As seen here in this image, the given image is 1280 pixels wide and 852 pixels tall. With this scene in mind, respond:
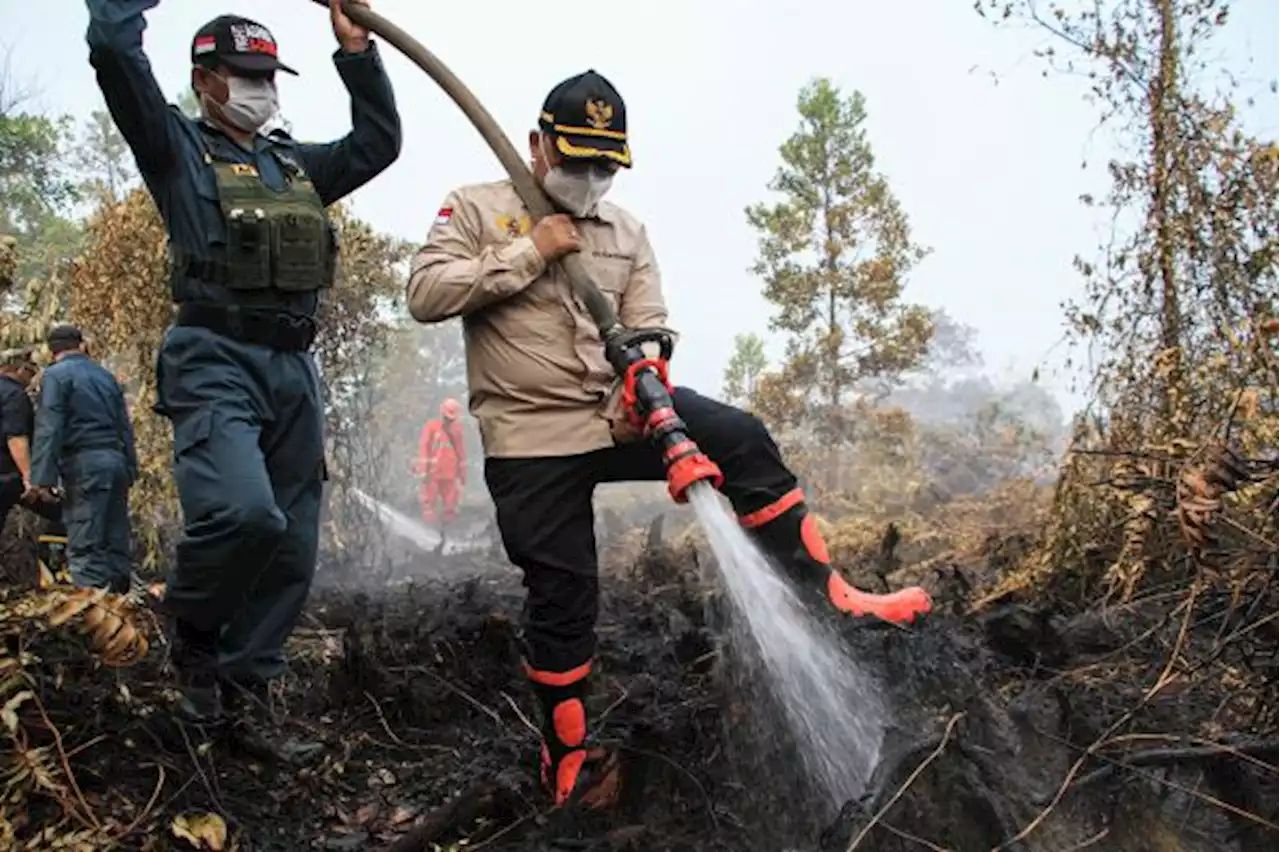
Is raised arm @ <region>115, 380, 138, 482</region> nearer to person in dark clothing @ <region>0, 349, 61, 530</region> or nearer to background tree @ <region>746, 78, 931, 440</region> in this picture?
person in dark clothing @ <region>0, 349, 61, 530</region>

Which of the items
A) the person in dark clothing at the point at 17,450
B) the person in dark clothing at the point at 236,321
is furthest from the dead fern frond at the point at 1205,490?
the person in dark clothing at the point at 17,450

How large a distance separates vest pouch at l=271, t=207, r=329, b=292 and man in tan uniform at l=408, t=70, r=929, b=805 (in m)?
0.46

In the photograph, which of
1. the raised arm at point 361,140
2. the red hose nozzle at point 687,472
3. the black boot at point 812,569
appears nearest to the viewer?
the red hose nozzle at point 687,472

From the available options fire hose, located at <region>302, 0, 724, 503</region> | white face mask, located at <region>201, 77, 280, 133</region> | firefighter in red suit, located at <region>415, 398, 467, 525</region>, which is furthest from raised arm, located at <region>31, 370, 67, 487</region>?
firefighter in red suit, located at <region>415, 398, 467, 525</region>

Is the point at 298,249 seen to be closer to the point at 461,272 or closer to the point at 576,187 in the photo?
the point at 461,272

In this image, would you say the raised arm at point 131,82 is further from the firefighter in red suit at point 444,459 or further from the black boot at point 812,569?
the firefighter in red suit at point 444,459

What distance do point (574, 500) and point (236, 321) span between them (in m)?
1.13

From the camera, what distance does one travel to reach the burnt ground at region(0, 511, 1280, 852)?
2273 millimetres

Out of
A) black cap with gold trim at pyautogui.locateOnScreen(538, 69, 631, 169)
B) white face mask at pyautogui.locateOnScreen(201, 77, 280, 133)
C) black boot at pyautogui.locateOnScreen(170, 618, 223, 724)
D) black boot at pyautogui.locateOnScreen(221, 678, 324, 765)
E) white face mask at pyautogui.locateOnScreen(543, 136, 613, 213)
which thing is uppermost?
white face mask at pyautogui.locateOnScreen(201, 77, 280, 133)

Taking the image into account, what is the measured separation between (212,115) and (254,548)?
1426 mm

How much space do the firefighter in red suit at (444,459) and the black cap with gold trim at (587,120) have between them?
39.8ft

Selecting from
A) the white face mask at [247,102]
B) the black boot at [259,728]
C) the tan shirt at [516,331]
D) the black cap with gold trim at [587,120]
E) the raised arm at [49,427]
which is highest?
the white face mask at [247,102]

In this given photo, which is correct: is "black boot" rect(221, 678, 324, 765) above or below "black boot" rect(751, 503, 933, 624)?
below

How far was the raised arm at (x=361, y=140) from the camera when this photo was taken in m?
3.43
